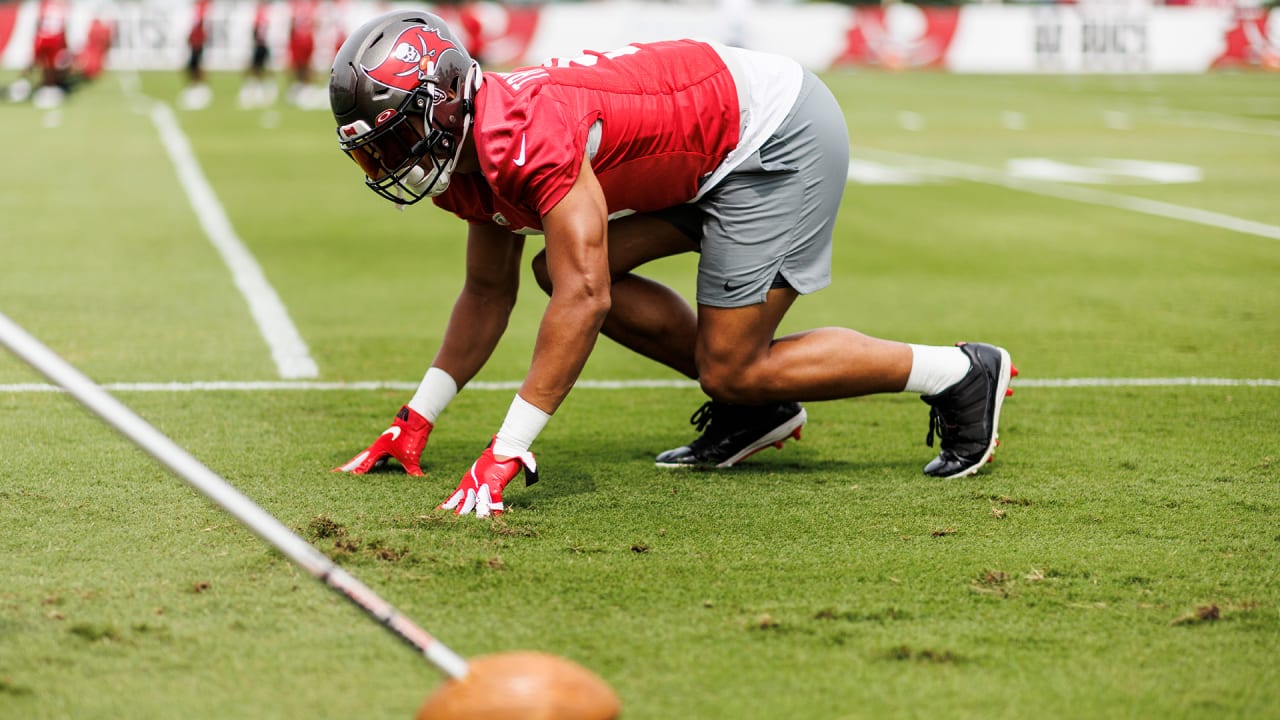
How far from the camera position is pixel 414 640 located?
9.32 feet

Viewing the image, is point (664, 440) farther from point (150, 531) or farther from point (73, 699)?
point (73, 699)

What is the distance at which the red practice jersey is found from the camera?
404cm

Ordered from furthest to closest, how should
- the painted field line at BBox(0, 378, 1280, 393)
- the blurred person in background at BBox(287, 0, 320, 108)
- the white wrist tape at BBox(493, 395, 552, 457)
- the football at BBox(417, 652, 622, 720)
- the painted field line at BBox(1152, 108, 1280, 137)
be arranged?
1. the blurred person in background at BBox(287, 0, 320, 108)
2. the painted field line at BBox(1152, 108, 1280, 137)
3. the painted field line at BBox(0, 378, 1280, 393)
4. the white wrist tape at BBox(493, 395, 552, 457)
5. the football at BBox(417, 652, 622, 720)

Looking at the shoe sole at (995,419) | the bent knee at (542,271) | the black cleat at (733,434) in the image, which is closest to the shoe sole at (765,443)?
the black cleat at (733,434)

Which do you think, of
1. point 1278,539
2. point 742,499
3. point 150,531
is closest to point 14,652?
point 150,531

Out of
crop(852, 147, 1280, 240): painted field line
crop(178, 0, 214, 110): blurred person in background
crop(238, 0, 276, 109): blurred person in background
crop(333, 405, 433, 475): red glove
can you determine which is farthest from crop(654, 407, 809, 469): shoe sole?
crop(238, 0, 276, 109): blurred person in background

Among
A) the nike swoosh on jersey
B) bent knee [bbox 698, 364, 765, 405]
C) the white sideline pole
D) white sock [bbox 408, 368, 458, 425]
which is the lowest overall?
white sock [bbox 408, 368, 458, 425]

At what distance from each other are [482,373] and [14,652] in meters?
3.60

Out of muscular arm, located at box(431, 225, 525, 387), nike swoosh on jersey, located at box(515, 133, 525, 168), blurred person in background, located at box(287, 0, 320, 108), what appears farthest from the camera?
blurred person in background, located at box(287, 0, 320, 108)

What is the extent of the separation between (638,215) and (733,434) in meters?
0.85

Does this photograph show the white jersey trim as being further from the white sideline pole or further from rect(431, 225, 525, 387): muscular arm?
the white sideline pole

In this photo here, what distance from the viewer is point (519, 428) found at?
4215 millimetres

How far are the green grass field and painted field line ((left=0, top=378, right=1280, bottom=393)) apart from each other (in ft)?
0.15

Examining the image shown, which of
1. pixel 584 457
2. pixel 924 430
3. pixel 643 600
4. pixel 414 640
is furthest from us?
pixel 924 430
